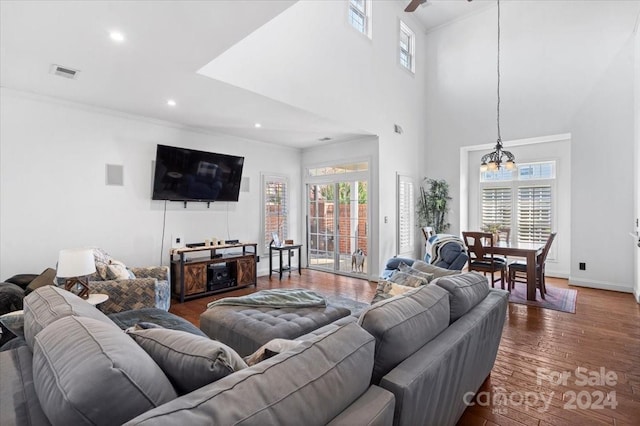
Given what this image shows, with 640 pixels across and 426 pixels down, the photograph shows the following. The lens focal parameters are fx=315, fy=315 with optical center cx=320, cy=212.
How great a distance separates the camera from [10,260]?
3.56 meters

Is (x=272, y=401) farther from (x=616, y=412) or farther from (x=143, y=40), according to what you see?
(x=143, y=40)

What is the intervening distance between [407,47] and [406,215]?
367cm

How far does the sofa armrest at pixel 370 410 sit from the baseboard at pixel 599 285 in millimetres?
5979

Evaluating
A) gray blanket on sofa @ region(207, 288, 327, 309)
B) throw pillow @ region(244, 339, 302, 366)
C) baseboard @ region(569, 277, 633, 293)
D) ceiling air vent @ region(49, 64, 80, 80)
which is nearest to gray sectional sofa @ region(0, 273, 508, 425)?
throw pillow @ region(244, 339, 302, 366)

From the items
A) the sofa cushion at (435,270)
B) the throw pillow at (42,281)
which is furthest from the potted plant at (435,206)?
the throw pillow at (42,281)

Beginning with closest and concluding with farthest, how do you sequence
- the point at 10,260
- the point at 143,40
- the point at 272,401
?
the point at 272,401, the point at 143,40, the point at 10,260

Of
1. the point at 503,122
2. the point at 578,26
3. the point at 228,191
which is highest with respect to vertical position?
the point at 578,26

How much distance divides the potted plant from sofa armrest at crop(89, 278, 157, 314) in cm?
546

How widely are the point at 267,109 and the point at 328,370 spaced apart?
12.5 ft

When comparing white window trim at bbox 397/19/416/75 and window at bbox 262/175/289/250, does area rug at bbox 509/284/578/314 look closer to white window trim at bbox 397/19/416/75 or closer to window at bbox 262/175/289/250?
window at bbox 262/175/289/250

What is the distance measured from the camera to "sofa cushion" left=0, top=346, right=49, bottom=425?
99cm

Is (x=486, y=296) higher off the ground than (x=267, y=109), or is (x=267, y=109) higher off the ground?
(x=267, y=109)

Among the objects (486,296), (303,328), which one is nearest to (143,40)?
(303,328)

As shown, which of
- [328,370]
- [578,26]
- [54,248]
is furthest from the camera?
[578,26]
